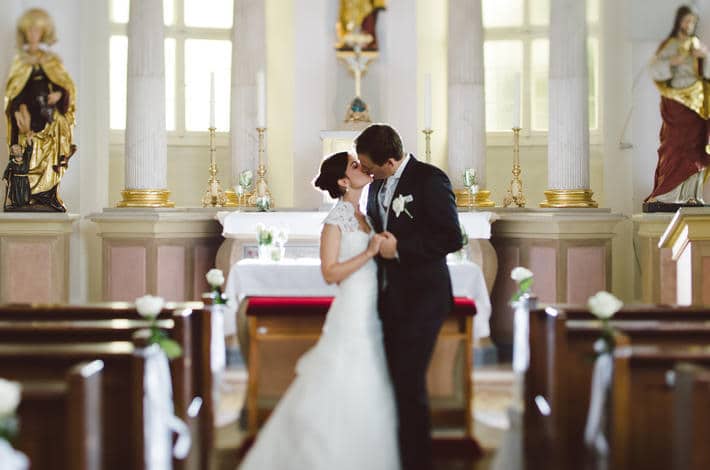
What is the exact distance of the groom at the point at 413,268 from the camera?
14.2 feet

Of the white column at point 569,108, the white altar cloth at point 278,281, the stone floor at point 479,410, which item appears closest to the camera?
the stone floor at point 479,410

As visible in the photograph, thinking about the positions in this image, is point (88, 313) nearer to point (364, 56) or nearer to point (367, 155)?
point (367, 155)

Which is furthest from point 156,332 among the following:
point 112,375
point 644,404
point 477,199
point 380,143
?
point 477,199

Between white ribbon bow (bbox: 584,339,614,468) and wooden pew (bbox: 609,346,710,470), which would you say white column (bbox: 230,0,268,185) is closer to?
white ribbon bow (bbox: 584,339,614,468)

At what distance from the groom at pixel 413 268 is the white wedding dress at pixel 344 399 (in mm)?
159

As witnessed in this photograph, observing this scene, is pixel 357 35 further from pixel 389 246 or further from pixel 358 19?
pixel 389 246

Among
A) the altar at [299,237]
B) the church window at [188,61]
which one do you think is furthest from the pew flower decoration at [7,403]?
the church window at [188,61]

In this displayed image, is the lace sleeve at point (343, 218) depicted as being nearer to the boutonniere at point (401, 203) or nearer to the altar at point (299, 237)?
the boutonniere at point (401, 203)

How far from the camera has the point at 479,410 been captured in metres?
6.64

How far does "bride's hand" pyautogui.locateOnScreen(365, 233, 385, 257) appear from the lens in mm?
4293

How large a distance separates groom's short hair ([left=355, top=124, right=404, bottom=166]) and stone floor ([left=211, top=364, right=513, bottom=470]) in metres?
1.79

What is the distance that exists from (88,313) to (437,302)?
2279 mm

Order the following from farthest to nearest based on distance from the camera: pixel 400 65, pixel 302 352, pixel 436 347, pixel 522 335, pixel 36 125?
pixel 400 65 → pixel 36 125 → pixel 522 335 → pixel 302 352 → pixel 436 347

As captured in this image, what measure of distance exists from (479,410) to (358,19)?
17.2 ft
